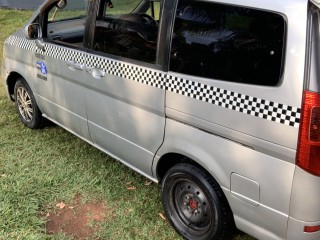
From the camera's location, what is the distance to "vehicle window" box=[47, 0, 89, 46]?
13.0ft

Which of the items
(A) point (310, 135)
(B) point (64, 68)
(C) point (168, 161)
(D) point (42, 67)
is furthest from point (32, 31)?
(A) point (310, 135)

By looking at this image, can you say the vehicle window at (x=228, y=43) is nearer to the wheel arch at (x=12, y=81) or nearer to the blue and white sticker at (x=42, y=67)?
the blue and white sticker at (x=42, y=67)

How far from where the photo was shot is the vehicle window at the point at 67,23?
396 centimetres

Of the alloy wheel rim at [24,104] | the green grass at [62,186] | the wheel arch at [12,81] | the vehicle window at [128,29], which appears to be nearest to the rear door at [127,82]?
the vehicle window at [128,29]

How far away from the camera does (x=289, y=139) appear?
207 cm

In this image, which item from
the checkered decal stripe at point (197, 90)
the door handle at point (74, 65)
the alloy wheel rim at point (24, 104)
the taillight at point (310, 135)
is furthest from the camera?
the alloy wheel rim at point (24, 104)

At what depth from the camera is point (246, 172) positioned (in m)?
2.31

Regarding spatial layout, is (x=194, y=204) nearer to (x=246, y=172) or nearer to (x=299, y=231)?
(x=246, y=172)

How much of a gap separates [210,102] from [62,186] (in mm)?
1850

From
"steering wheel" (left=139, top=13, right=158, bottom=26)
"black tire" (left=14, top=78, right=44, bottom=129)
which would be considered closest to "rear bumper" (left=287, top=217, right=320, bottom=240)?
"steering wheel" (left=139, top=13, right=158, bottom=26)

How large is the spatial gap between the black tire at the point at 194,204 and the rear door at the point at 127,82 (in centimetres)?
26

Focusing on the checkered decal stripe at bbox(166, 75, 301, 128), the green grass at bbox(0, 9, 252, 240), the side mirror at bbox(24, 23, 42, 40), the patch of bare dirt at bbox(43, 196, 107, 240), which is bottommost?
the patch of bare dirt at bbox(43, 196, 107, 240)

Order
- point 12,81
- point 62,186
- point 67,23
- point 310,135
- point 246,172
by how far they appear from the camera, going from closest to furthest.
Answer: point 310,135 < point 246,172 < point 62,186 < point 67,23 < point 12,81

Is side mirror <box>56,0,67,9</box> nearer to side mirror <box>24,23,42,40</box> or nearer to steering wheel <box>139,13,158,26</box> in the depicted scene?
side mirror <box>24,23,42,40</box>
